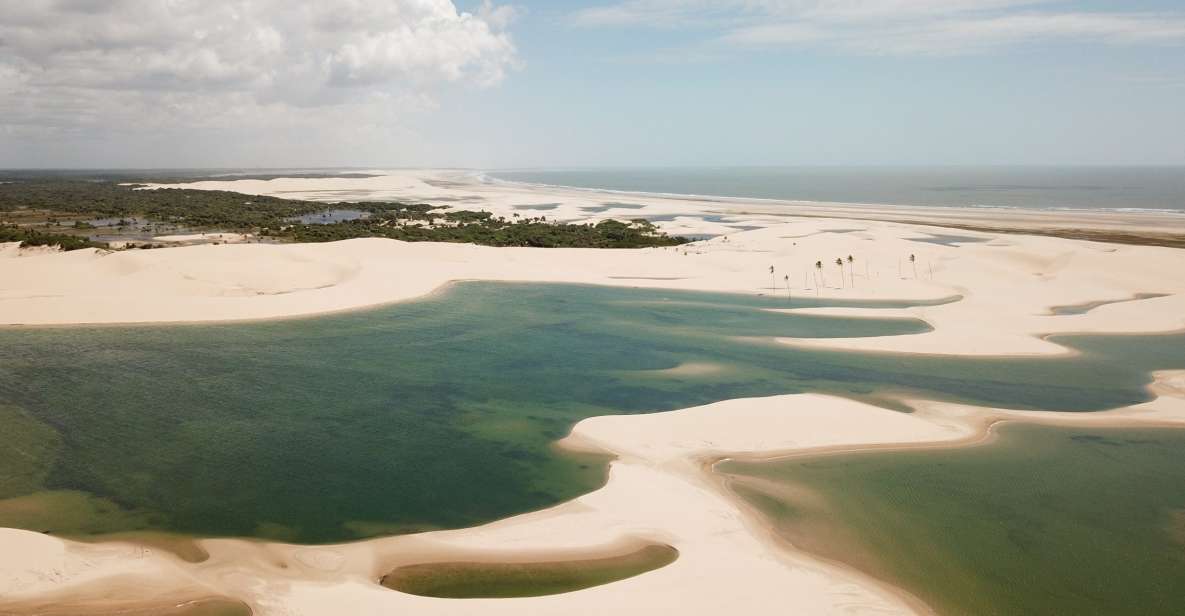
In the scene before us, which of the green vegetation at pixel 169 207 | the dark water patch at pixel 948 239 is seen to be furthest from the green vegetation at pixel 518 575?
the green vegetation at pixel 169 207

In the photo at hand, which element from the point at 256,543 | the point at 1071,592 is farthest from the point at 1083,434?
the point at 256,543

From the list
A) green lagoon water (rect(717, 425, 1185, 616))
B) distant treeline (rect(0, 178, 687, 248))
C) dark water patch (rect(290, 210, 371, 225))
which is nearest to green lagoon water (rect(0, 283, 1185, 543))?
green lagoon water (rect(717, 425, 1185, 616))

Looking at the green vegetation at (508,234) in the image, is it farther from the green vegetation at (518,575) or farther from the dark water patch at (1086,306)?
the green vegetation at (518,575)

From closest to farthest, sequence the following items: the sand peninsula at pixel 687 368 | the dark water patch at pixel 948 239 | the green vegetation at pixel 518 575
A: the sand peninsula at pixel 687 368
the green vegetation at pixel 518 575
the dark water patch at pixel 948 239

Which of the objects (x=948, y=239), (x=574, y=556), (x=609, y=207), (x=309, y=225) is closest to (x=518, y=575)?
(x=574, y=556)

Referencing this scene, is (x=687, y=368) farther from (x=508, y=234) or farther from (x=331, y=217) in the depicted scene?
(x=331, y=217)

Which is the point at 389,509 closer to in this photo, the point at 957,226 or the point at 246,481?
the point at 246,481
